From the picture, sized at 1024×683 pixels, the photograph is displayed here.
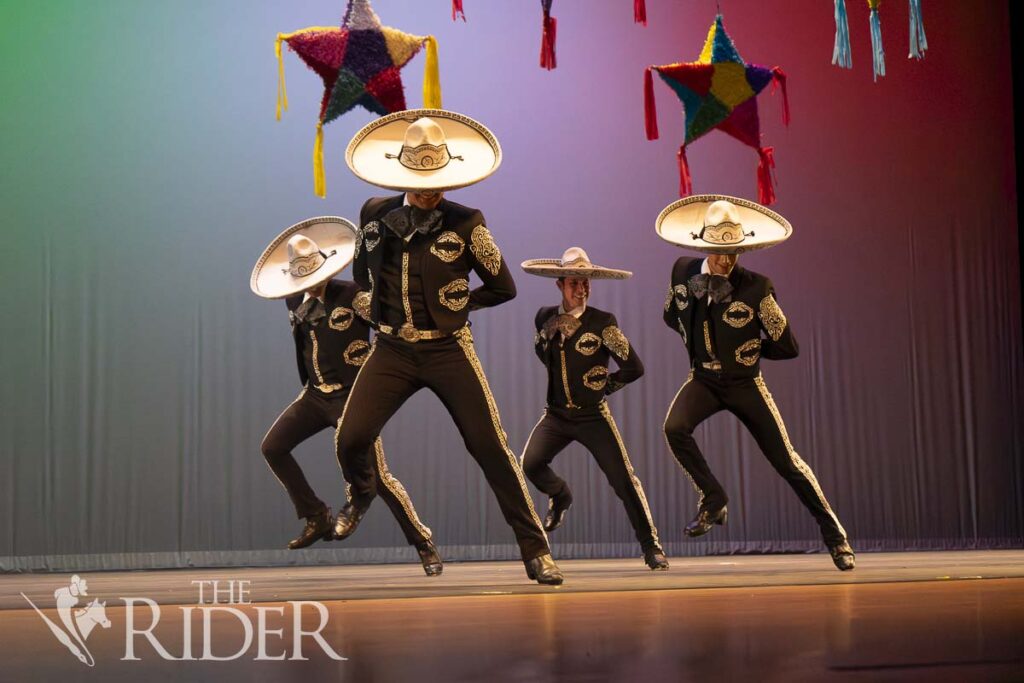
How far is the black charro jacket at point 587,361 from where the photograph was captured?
5734mm

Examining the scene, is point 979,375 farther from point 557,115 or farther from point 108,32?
point 108,32

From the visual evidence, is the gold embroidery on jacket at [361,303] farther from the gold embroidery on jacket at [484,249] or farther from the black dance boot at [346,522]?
Result: the gold embroidery on jacket at [484,249]

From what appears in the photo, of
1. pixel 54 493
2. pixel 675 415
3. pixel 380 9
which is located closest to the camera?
pixel 675 415

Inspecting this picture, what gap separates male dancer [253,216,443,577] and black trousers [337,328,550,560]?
3.89 ft

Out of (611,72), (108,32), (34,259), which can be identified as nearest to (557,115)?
(611,72)

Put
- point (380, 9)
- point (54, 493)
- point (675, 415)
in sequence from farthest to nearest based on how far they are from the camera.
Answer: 1. point (380, 9)
2. point (54, 493)
3. point (675, 415)

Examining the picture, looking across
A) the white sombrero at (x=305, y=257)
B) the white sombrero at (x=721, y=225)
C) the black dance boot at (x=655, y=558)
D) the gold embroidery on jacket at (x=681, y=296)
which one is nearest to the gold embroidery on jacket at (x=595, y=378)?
the gold embroidery on jacket at (x=681, y=296)

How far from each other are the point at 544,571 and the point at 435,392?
789mm

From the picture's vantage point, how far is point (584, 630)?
286 centimetres

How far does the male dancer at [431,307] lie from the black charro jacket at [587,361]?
137cm

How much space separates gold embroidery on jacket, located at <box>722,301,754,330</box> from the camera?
5.54 metres

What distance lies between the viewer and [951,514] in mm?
8242

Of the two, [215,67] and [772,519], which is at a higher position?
[215,67]

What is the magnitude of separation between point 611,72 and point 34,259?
13.4 ft
